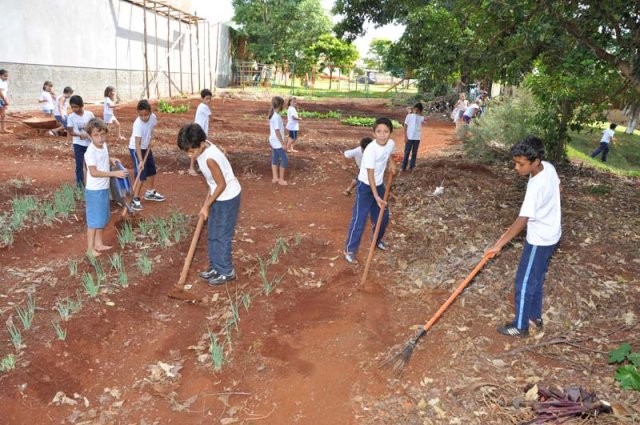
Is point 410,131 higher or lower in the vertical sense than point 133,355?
higher

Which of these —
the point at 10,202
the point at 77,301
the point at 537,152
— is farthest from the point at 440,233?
the point at 10,202

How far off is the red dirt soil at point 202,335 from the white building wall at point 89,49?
9878 mm

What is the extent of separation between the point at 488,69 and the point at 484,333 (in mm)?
3899

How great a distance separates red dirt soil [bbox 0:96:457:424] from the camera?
3.19 m

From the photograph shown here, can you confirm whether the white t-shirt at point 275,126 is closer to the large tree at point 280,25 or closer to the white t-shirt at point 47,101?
the white t-shirt at point 47,101

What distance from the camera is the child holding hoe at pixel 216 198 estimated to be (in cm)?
408

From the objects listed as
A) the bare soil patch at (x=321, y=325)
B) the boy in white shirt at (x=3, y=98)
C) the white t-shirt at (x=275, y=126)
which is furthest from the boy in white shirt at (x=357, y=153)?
the boy in white shirt at (x=3, y=98)

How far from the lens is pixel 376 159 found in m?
4.80

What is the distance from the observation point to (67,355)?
3.56m

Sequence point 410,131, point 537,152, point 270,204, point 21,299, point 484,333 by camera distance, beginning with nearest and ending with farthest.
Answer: point 537,152
point 484,333
point 21,299
point 270,204
point 410,131

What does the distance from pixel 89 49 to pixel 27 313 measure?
1718 centimetres

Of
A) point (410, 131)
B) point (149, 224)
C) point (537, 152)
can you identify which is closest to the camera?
point (537, 152)

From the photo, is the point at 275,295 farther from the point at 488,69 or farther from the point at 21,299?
the point at 488,69

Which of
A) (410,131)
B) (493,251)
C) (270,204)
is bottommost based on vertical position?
(270,204)
